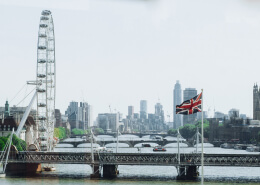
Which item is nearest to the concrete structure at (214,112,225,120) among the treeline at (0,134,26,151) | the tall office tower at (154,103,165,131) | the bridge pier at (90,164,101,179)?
the tall office tower at (154,103,165,131)

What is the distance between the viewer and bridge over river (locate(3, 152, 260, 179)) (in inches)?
626

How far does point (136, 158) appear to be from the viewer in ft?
55.1

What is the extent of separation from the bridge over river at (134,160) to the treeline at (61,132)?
1551cm

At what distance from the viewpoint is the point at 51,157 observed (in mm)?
17250

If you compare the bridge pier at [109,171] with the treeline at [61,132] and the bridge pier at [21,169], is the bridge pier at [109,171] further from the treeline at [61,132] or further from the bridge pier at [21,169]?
the treeline at [61,132]

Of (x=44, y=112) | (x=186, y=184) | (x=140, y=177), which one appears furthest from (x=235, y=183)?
(x=44, y=112)

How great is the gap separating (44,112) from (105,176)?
174 inches

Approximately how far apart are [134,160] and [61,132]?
1936 cm

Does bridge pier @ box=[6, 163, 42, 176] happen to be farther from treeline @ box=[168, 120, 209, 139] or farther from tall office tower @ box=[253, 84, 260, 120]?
tall office tower @ box=[253, 84, 260, 120]

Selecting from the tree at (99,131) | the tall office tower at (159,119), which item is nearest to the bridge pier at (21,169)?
the tree at (99,131)

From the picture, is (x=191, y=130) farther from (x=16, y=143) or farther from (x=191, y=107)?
(x=191, y=107)

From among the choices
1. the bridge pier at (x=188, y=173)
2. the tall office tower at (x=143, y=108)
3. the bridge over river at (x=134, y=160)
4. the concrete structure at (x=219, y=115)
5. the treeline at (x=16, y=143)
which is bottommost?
the bridge pier at (x=188, y=173)

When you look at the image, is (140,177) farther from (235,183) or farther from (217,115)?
(217,115)

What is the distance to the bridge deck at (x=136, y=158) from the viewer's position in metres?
15.9
